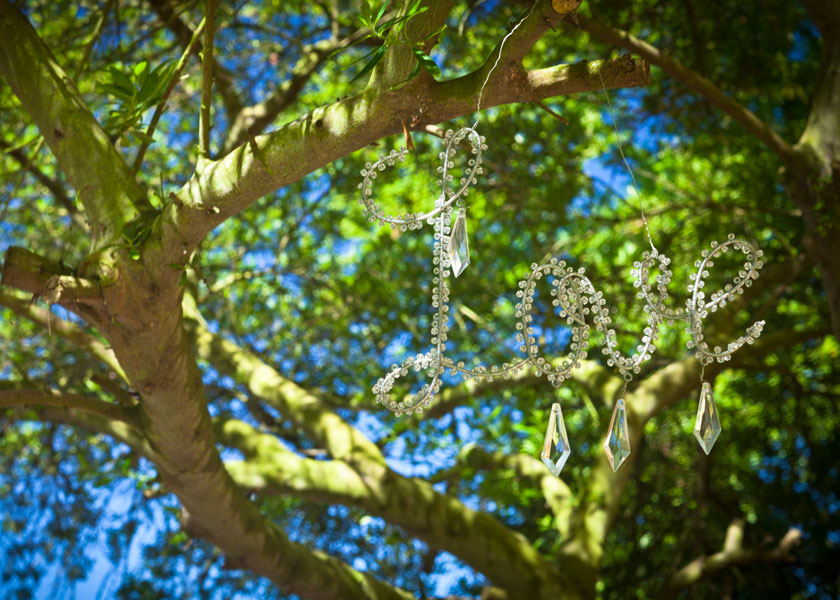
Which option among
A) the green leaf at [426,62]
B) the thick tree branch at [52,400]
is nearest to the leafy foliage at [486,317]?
the thick tree branch at [52,400]

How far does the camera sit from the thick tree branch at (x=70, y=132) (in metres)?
1.77

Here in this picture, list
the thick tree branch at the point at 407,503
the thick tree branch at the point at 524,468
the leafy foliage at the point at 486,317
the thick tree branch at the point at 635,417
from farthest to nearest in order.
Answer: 1. the leafy foliage at the point at 486,317
2. the thick tree branch at the point at 524,468
3. the thick tree branch at the point at 635,417
4. the thick tree branch at the point at 407,503

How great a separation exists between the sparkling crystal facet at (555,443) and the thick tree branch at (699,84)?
138 centimetres

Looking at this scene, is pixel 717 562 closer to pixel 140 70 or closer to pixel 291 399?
pixel 291 399

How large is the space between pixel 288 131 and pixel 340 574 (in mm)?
1590

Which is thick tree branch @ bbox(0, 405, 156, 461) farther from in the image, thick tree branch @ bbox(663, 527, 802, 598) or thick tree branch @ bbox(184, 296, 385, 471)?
thick tree branch @ bbox(663, 527, 802, 598)

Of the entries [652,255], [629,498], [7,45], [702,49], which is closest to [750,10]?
[702,49]

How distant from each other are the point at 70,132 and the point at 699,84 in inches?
66.3

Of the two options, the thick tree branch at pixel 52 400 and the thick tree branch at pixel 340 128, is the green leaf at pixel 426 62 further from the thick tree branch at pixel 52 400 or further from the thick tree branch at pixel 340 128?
the thick tree branch at pixel 52 400

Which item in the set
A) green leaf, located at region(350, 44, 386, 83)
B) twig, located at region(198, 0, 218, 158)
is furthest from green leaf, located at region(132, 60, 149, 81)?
green leaf, located at region(350, 44, 386, 83)

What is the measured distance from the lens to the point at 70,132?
1828 mm

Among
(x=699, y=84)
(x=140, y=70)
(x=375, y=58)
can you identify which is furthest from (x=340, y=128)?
(x=699, y=84)

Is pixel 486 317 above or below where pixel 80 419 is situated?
above

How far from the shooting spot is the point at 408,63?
1383mm
